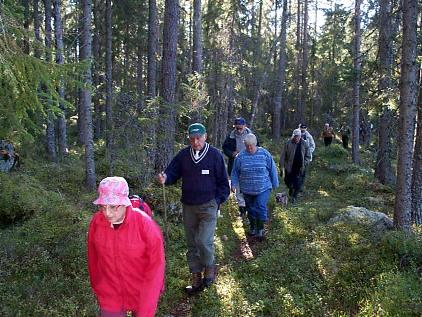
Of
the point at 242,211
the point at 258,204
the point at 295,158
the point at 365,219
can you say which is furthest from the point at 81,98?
the point at 365,219

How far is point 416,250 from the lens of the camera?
19.9 feet

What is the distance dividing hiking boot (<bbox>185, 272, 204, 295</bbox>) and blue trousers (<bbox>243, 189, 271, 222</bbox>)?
2.50 metres

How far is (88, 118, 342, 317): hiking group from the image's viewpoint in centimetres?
349

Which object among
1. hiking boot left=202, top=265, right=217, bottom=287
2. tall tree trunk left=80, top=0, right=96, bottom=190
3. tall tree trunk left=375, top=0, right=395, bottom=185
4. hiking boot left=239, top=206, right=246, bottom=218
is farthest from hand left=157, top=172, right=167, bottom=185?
tall tree trunk left=375, top=0, right=395, bottom=185

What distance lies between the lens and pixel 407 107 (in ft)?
24.4

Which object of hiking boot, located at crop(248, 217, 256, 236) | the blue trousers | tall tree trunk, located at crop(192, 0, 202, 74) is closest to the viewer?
the blue trousers

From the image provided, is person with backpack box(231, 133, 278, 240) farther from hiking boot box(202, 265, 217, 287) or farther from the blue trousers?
hiking boot box(202, 265, 217, 287)

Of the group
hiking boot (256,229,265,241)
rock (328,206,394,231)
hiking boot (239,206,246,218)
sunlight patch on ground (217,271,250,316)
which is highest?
rock (328,206,394,231)

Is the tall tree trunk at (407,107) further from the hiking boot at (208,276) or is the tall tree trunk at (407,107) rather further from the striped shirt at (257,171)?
the hiking boot at (208,276)

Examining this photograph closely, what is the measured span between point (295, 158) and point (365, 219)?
3.63 metres

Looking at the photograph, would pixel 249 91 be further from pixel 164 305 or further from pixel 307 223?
pixel 164 305

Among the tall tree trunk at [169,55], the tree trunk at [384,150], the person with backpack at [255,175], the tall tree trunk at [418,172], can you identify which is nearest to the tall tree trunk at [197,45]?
the tall tree trunk at [169,55]

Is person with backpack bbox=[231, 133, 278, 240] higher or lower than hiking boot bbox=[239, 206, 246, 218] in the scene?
higher

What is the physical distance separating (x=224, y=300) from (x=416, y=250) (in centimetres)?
288
